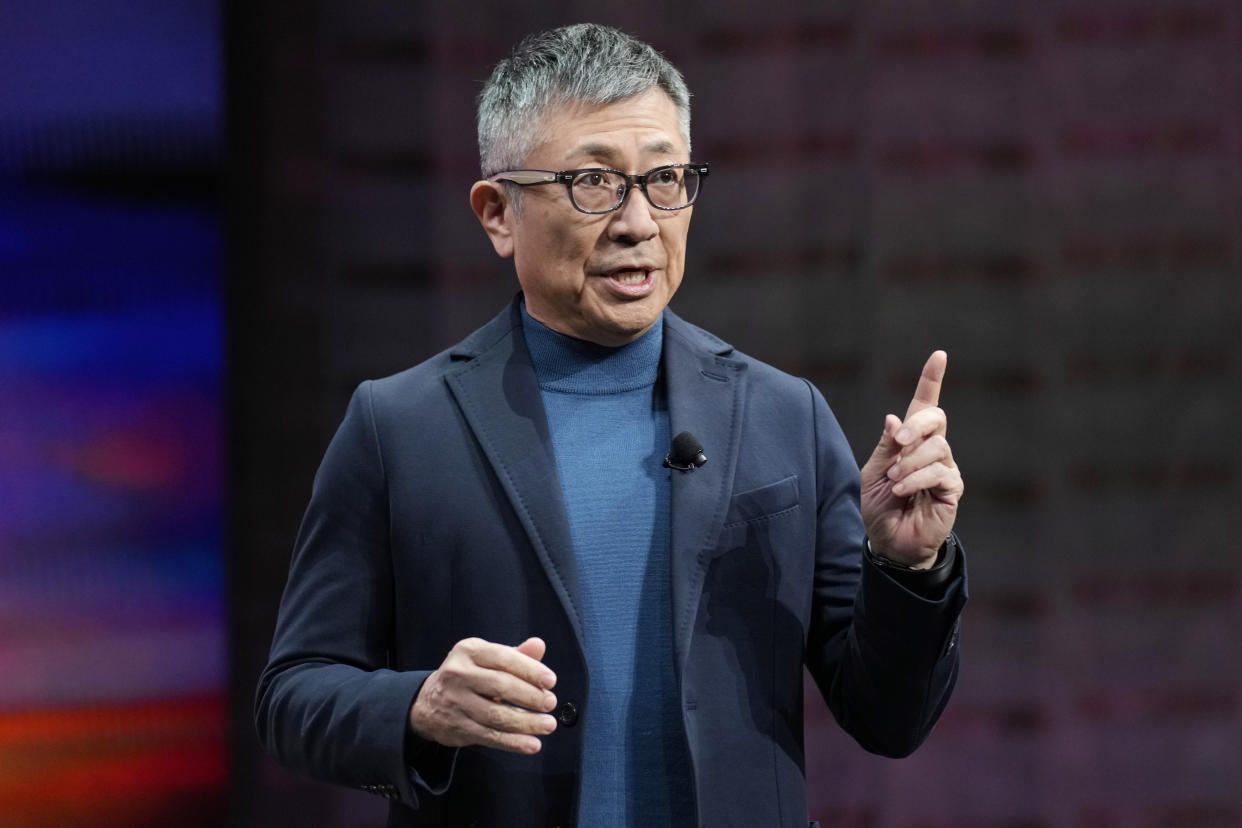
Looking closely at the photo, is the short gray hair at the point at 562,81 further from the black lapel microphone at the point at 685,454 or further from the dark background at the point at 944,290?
the dark background at the point at 944,290

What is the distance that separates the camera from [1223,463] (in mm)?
2930

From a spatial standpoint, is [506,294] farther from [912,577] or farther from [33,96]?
[912,577]

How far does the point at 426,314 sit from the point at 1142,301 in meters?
1.62

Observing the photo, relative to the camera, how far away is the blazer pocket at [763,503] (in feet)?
4.67

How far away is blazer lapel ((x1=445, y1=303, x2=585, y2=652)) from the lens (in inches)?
53.8

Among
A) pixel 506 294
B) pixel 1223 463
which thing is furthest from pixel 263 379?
pixel 1223 463

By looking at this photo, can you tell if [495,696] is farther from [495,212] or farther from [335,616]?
[495,212]

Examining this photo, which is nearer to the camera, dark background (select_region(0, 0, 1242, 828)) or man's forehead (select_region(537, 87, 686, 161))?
man's forehead (select_region(537, 87, 686, 161))

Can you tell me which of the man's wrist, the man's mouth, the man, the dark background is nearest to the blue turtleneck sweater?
the man

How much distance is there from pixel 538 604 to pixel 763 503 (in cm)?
27

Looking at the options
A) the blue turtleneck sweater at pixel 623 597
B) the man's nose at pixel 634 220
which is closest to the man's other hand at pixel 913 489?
the blue turtleneck sweater at pixel 623 597

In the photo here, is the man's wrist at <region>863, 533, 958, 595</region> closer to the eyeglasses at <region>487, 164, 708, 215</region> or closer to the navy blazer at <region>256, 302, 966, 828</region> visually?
the navy blazer at <region>256, 302, 966, 828</region>

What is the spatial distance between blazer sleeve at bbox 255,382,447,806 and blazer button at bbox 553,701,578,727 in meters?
0.15

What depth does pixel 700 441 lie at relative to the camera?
56.6 inches
